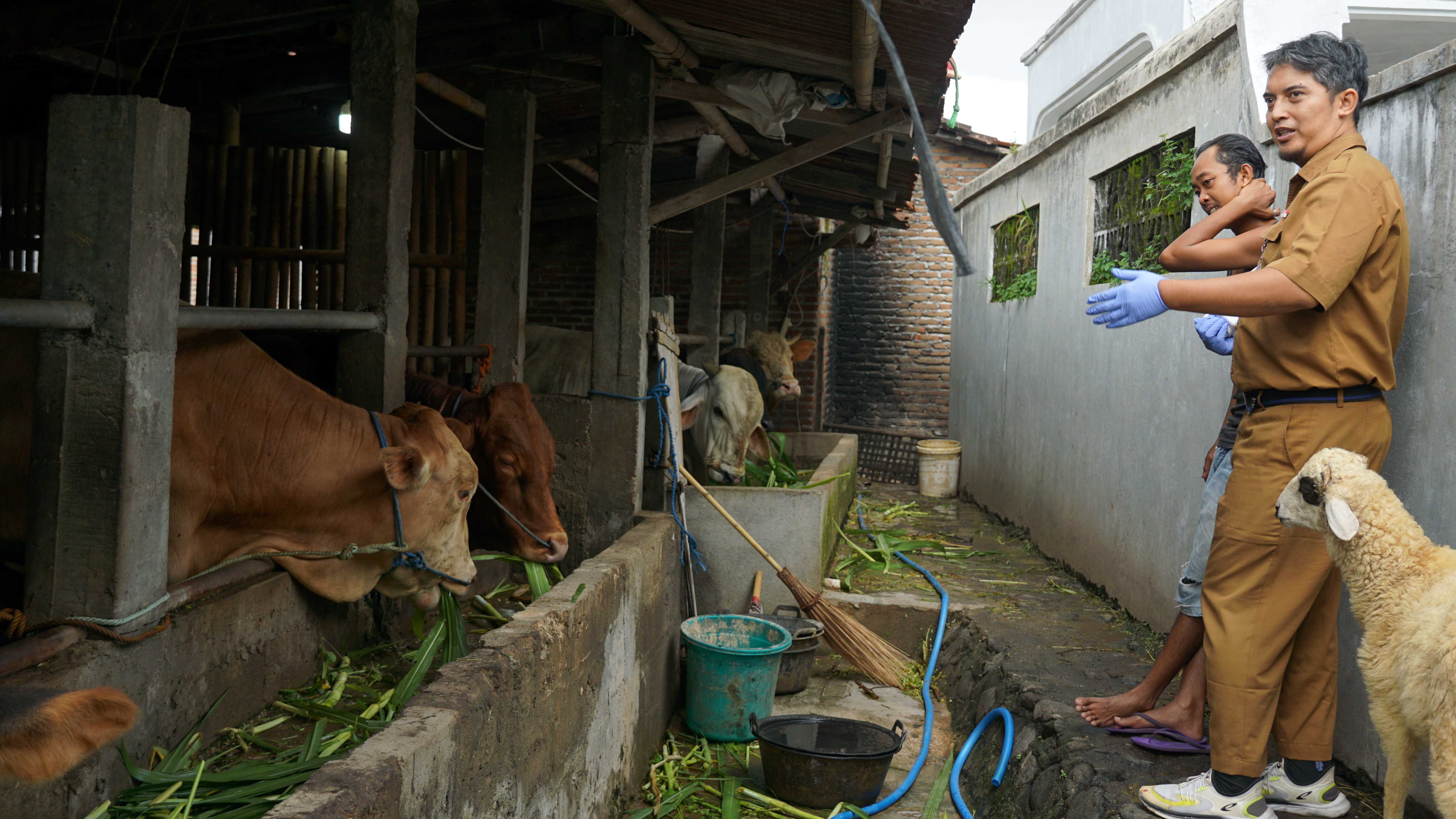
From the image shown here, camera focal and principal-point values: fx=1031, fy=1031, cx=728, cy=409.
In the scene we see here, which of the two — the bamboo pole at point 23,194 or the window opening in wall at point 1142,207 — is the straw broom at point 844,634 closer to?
the window opening in wall at point 1142,207

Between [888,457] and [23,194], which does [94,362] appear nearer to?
[23,194]

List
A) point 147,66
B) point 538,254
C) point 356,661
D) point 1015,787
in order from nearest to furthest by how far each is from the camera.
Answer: point 356,661 < point 1015,787 < point 147,66 < point 538,254

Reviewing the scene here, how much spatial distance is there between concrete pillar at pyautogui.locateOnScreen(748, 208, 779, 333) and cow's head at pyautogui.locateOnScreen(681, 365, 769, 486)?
349cm

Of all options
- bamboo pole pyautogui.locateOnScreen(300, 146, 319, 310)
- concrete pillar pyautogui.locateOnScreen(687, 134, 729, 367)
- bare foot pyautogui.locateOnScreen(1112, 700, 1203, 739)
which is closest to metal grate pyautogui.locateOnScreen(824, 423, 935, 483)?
concrete pillar pyautogui.locateOnScreen(687, 134, 729, 367)

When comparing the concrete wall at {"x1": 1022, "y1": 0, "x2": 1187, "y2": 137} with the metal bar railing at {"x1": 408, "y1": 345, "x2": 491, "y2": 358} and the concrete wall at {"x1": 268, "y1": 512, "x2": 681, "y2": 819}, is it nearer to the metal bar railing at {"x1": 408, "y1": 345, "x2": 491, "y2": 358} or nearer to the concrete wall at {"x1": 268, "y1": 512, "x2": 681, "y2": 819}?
the metal bar railing at {"x1": 408, "y1": 345, "x2": 491, "y2": 358}

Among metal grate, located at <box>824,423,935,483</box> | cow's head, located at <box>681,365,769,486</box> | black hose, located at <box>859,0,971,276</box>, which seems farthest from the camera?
metal grate, located at <box>824,423,935,483</box>

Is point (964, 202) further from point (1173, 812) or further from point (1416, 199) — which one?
point (1173, 812)

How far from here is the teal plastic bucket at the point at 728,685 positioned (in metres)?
4.64

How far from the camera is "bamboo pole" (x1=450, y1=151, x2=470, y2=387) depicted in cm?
548

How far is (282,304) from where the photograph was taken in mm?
5441

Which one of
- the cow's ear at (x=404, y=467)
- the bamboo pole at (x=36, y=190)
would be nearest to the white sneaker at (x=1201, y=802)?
Result: the cow's ear at (x=404, y=467)

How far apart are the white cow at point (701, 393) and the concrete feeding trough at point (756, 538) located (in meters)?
0.88

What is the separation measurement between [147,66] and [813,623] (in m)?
4.78

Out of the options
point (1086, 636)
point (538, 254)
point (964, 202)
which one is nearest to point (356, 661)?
point (1086, 636)
